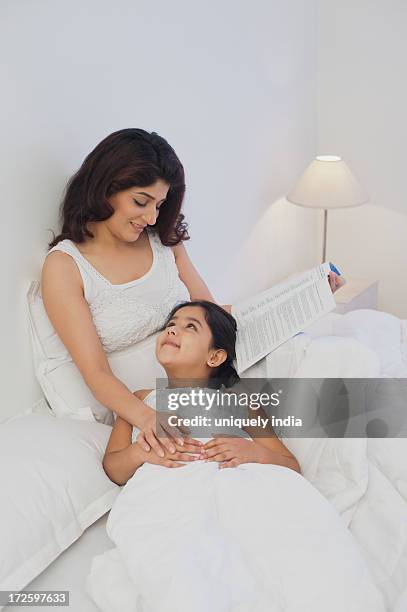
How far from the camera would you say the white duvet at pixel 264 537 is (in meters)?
1.09

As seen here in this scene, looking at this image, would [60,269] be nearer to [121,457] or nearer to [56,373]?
[56,373]

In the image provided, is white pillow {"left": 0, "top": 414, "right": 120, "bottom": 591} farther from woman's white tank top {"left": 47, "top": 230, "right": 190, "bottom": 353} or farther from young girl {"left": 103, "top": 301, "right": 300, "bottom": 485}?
woman's white tank top {"left": 47, "top": 230, "right": 190, "bottom": 353}

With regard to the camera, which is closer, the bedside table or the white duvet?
the white duvet

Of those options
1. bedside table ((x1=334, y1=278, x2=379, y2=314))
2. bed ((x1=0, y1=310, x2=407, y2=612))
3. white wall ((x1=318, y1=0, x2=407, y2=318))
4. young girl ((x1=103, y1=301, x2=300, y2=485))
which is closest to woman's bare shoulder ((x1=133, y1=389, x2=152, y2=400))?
young girl ((x1=103, y1=301, x2=300, y2=485))

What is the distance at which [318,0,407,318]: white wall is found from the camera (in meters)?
2.98

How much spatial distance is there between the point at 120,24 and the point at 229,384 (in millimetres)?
989

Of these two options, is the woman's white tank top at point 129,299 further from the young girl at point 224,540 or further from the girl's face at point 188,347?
the young girl at point 224,540

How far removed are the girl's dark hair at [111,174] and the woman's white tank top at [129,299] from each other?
0.23 feet

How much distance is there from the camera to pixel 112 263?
1737 mm

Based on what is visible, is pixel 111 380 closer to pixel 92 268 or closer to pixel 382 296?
pixel 92 268

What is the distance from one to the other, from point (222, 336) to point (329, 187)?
1.32 m

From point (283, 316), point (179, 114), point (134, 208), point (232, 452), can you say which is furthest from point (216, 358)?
point (179, 114)

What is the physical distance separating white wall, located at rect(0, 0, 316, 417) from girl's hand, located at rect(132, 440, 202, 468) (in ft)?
1.29

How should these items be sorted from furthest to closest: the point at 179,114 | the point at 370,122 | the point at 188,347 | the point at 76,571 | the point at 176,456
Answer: the point at 370,122 → the point at 179,114 → the point at 188,347 → the point at 176,456 → the point at 76,571
